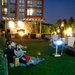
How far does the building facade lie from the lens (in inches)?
1209

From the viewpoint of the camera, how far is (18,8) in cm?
3081

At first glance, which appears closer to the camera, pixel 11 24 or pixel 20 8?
pixel 11 24

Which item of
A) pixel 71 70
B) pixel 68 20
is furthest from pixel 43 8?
A: pixel 71 70

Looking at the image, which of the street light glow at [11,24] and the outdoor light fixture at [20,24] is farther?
the outdoor light fixture at [20,24]

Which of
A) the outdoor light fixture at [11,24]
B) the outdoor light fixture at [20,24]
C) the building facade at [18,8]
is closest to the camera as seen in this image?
the outdoor light fixture at [11,24]

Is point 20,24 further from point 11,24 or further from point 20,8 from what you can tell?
point 20,8

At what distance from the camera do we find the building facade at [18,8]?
101ft

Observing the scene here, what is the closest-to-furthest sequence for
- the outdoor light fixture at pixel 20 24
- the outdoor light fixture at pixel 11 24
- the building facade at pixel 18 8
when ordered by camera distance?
the outdoor light fixture at pixel 11 24
the outdoor light fixture at pixel 20 24
the building facade at pixel 18 8

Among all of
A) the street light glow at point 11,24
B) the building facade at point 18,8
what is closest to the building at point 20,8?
the building facade at point 18,8

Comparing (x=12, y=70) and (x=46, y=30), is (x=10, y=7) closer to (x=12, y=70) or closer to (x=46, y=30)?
(x=46, y=30)

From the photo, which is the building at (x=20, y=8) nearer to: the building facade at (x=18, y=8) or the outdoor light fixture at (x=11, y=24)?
the building facade at (x=18, y=8)

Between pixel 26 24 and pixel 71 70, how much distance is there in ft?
67.5

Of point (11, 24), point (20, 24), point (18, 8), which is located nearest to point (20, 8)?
point (18, 8)

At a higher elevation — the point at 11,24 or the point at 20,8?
the point at 20,8
